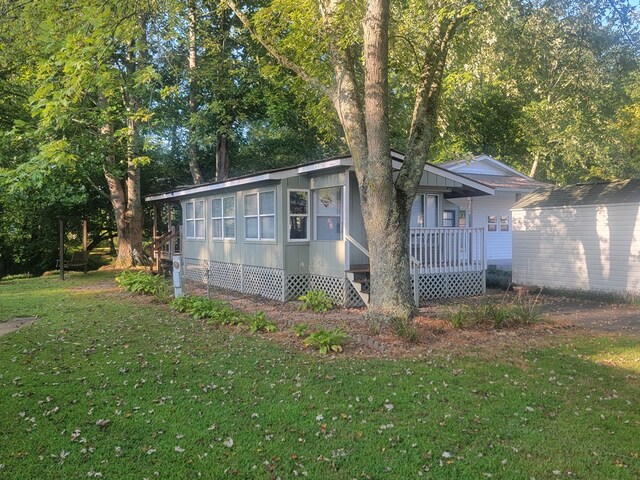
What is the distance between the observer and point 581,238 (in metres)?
13.0

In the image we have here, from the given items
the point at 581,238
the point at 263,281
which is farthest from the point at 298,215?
the point at 581,238

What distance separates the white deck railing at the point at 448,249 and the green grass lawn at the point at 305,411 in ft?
16.0

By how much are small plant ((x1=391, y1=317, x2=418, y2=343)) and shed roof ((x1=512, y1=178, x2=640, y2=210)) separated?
25.2ft

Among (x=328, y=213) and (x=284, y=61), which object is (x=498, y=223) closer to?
(x=328, y=213)

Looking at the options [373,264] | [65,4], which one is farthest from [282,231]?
[65,4]

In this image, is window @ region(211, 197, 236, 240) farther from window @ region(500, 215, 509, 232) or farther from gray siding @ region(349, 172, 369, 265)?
window @ region(500, 215, 509, 232)

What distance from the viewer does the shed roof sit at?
12.2 metres

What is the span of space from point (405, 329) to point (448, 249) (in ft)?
18.6

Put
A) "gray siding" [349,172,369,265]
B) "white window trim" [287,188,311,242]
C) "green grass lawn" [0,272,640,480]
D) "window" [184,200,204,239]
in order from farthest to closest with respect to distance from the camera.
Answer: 1. "window" [184,200,204,239]
2. "white window trim" [287,188,311,242]
3. "gray siding" [349,172,369,265]
4. "green grass lawn" [0,272,640,480]

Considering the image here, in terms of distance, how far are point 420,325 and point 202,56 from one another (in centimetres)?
1539

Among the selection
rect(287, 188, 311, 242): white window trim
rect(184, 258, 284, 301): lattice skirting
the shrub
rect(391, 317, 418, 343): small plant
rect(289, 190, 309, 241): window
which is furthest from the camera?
rect(184, 258, 284, 301): lattice skirting

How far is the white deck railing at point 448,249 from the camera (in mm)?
12039

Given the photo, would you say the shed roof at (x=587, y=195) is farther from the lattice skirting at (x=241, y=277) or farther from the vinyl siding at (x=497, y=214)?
the lattice skirting at (x=241, y=277)

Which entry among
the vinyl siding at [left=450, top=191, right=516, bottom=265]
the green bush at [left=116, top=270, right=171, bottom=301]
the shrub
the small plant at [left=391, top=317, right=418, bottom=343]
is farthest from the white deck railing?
the green bush at [left=116, top=270, right=171, bottom=301]
